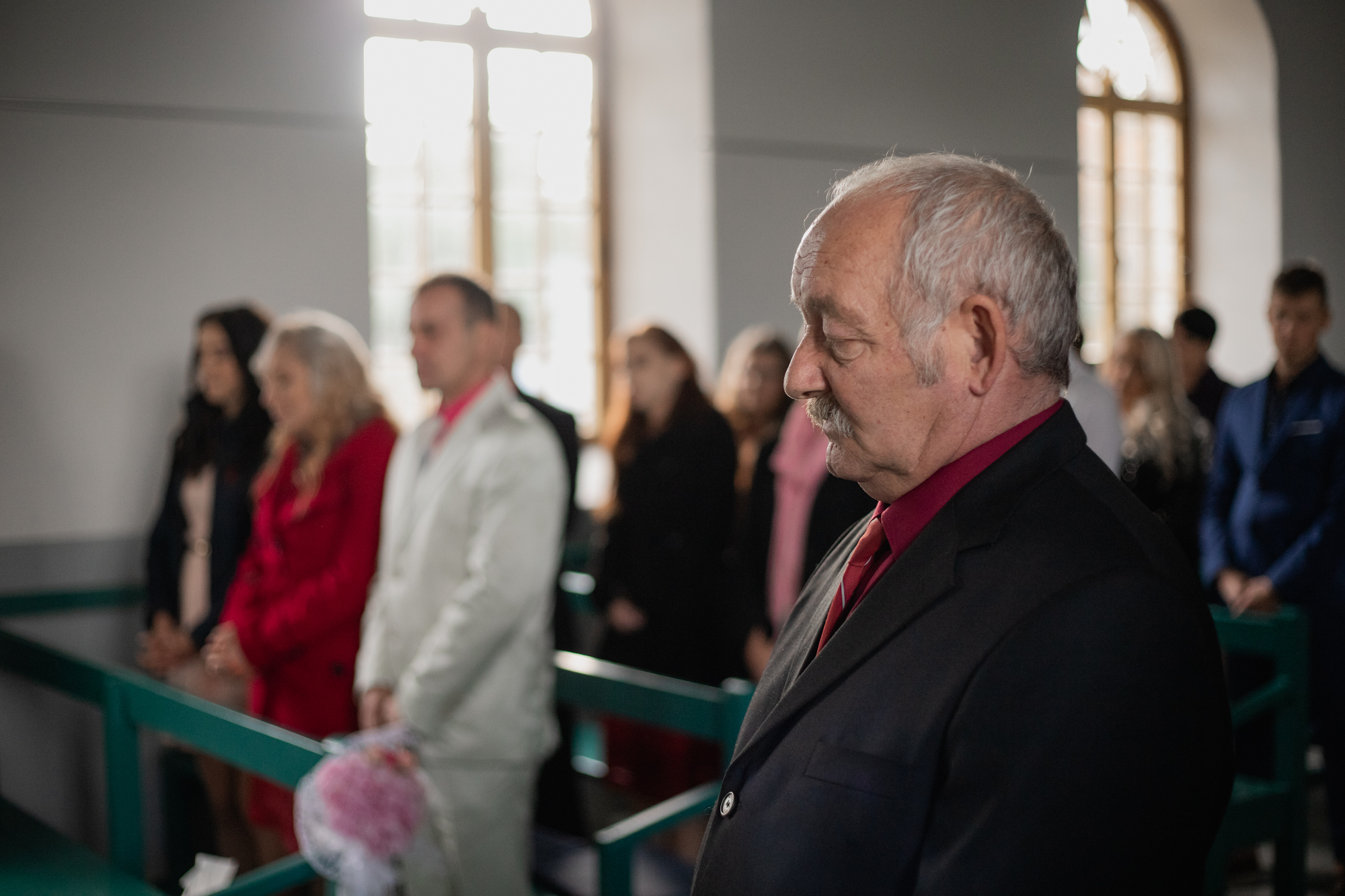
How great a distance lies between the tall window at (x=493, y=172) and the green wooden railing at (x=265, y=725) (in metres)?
2.95

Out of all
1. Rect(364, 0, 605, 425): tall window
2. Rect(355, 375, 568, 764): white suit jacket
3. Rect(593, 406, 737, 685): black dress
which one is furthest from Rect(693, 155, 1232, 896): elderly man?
Rect(364, 0, 605, 425): tall window

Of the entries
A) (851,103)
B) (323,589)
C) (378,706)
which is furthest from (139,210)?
(851,103)

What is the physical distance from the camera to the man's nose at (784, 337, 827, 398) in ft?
3.94

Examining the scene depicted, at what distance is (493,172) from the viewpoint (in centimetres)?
657

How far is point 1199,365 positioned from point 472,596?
182 inches

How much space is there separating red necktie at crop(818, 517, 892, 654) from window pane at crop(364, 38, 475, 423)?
5059mm

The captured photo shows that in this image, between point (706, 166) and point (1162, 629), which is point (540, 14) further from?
point (1162, 629)

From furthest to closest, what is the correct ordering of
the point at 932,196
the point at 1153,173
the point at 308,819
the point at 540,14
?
the point at 1153,173 < the point at 540,14 < the point at 308,819 < the point at 932,196

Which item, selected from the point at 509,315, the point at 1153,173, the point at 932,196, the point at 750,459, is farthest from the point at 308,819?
the point at 1153,173

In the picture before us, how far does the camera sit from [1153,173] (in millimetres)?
8789

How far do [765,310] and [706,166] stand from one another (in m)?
0.77

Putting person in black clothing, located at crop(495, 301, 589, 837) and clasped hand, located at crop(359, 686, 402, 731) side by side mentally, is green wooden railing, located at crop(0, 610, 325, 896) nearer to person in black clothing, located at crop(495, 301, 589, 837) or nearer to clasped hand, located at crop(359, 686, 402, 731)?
clasped hand, located at crop(359, 686, 402, 731)

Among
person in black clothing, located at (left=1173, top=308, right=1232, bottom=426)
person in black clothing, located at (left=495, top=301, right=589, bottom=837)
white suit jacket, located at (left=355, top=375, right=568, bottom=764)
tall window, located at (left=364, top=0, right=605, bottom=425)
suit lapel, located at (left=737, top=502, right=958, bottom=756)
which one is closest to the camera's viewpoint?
suit lapel, located at (left=737, top=502, right=958, bottom=756)

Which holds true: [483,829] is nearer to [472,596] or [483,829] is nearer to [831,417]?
[472,596]
